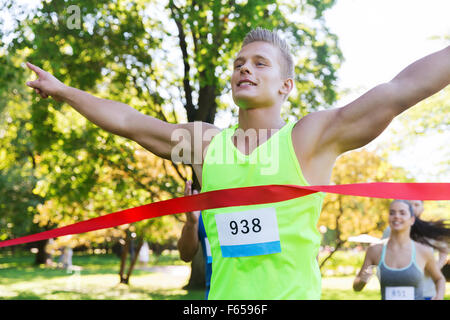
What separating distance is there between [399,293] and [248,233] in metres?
3.73

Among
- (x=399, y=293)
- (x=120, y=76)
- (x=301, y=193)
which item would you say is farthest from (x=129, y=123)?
(x=120, y=76)

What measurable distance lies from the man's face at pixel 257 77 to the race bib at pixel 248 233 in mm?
468

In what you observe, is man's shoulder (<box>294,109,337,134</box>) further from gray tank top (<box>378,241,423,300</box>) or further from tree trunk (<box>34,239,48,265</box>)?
tree trunk (<box>34,239,48,265</box>)

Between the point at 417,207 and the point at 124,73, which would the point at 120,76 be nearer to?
the point at 124,73

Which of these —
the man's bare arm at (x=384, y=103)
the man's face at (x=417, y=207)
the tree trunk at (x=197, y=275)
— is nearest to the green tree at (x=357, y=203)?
the tree trunk at (x=197, y=275)

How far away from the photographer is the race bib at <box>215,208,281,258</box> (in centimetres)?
194

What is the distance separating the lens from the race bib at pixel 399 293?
512 cm

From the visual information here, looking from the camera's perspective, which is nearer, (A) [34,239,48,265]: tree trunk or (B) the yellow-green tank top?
(B) the yellow-green tank top

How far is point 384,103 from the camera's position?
1787mm

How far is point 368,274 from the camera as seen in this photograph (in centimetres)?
534

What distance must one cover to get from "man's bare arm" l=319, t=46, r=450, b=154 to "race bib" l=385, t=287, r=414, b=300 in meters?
3.68

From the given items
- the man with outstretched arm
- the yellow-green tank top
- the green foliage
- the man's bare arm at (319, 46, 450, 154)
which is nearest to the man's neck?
the man with outstretched arm
